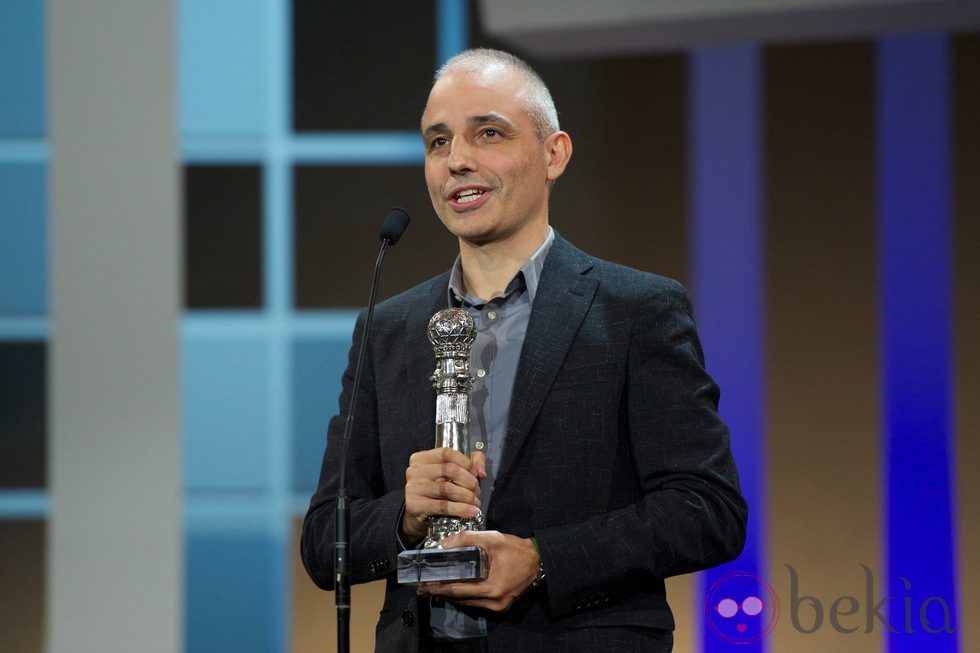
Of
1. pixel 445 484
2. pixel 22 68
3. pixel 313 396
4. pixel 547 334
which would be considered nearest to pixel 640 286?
pixel 547 334

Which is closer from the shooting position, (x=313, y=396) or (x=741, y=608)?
(x=741, y=608)

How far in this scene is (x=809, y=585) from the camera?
2982mm

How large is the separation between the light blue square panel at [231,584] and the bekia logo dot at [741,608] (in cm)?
114

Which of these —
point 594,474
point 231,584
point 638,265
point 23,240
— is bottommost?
point 231,584

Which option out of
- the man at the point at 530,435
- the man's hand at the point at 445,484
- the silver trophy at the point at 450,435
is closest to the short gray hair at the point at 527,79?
the man at the point at 530,435

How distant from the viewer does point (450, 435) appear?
67.6 inches

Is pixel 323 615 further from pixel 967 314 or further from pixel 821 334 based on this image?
pixel 967 314

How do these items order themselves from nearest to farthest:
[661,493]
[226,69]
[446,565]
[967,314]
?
[446,565] → [661,493] → [967,314] → [226,69]

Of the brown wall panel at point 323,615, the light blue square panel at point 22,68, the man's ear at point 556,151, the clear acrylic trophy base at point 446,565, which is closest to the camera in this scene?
the clear acrylic trophy base at point 446,565

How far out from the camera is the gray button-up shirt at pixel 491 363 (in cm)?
186

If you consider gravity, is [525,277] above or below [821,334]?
below

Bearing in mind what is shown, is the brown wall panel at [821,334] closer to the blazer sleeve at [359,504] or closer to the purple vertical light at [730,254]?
the purple vertical light at [730,254]

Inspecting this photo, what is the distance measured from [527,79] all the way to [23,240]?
191 centimetres

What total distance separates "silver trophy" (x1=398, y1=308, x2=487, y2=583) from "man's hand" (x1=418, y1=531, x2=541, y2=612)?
21 mm
